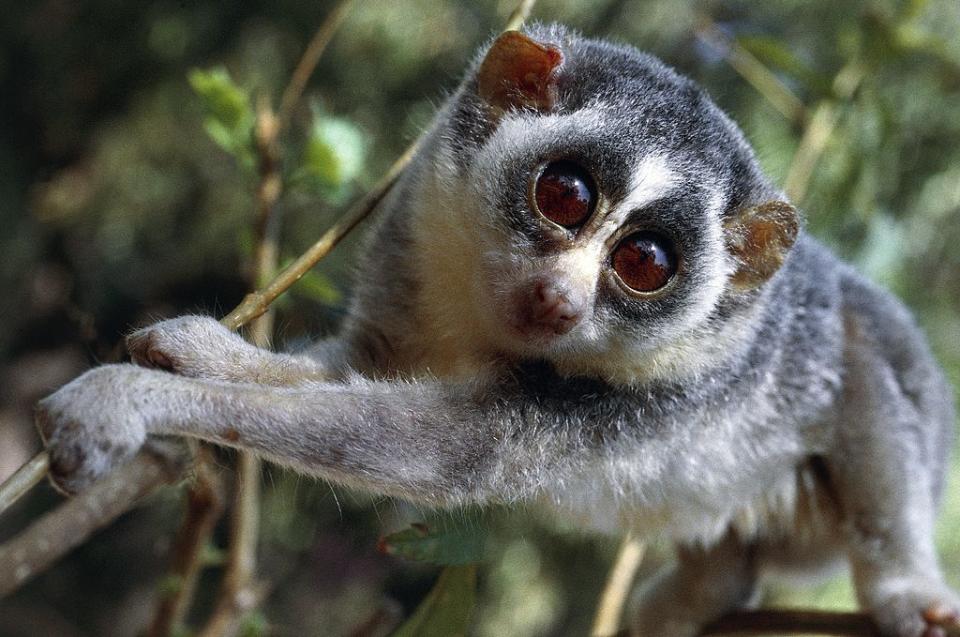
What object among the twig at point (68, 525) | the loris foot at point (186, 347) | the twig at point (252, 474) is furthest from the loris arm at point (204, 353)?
the twig at point (252, 474)

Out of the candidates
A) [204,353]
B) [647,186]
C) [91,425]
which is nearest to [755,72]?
[647,186]

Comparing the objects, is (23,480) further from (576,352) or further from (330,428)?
(576,352)

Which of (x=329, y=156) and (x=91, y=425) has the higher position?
(x=329, y=156)

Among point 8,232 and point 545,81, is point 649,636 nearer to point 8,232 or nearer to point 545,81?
point 545,81

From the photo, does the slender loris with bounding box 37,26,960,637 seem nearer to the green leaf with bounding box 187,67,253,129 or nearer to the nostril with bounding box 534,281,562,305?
the nostril with bounding box 534,281,562,305

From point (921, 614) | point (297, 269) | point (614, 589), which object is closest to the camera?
point (297, 269)

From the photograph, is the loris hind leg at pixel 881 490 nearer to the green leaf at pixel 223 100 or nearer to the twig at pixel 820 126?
the twig at pixel 820 126

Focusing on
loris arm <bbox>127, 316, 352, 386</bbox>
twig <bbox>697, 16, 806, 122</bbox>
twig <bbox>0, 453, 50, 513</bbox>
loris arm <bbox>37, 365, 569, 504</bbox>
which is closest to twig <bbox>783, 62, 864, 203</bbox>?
twig <bbox>697, 16, 806, 122</bbox>

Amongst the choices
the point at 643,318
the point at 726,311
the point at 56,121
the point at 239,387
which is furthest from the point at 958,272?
the point at 56,121
